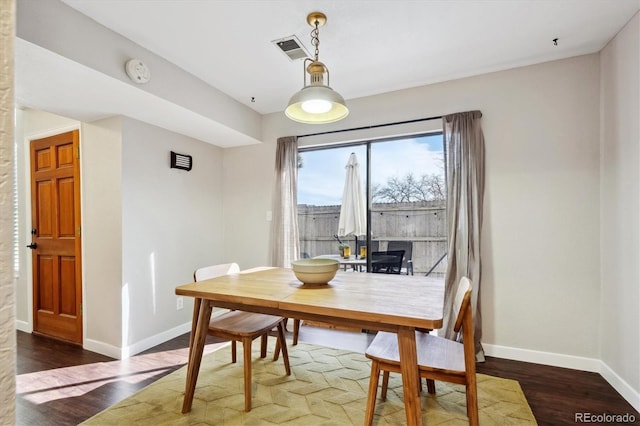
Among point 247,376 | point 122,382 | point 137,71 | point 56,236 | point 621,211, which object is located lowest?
point 122,382

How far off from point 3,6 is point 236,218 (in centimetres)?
371

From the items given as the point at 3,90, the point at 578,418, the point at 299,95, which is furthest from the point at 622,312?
the point at 3,90

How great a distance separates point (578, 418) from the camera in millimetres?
1887

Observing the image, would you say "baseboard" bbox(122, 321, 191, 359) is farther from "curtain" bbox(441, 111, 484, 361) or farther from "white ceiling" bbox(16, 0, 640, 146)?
"curtain" bbox(441, 111, 484, 361)

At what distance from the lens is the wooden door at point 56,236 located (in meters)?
3.05

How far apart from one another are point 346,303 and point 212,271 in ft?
4.10

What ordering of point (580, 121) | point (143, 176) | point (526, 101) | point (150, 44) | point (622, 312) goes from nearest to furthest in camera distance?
1. point (622, 312)
2. point (150, 44)
3. point (580, 121)
4. point (526, 101)
5. point (143, 176)

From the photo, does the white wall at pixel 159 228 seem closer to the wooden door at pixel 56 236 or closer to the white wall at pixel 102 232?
the white wall at pixel 102 232

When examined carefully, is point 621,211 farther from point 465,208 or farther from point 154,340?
point 154,340

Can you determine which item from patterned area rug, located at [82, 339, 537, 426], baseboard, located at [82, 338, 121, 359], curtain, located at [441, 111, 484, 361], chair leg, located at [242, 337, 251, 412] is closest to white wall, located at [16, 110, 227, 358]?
baseboard, located at [82, 338, 121, 359]

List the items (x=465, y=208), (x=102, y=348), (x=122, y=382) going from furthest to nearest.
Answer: (x=102, y=348) < (x=465, y=208) < (x=122, y=382)

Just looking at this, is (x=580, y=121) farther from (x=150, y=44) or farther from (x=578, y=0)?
(x=150, y=44)

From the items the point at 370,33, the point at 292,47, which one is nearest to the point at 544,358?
the point at 370,33

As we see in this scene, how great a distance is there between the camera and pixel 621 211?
218 cm
